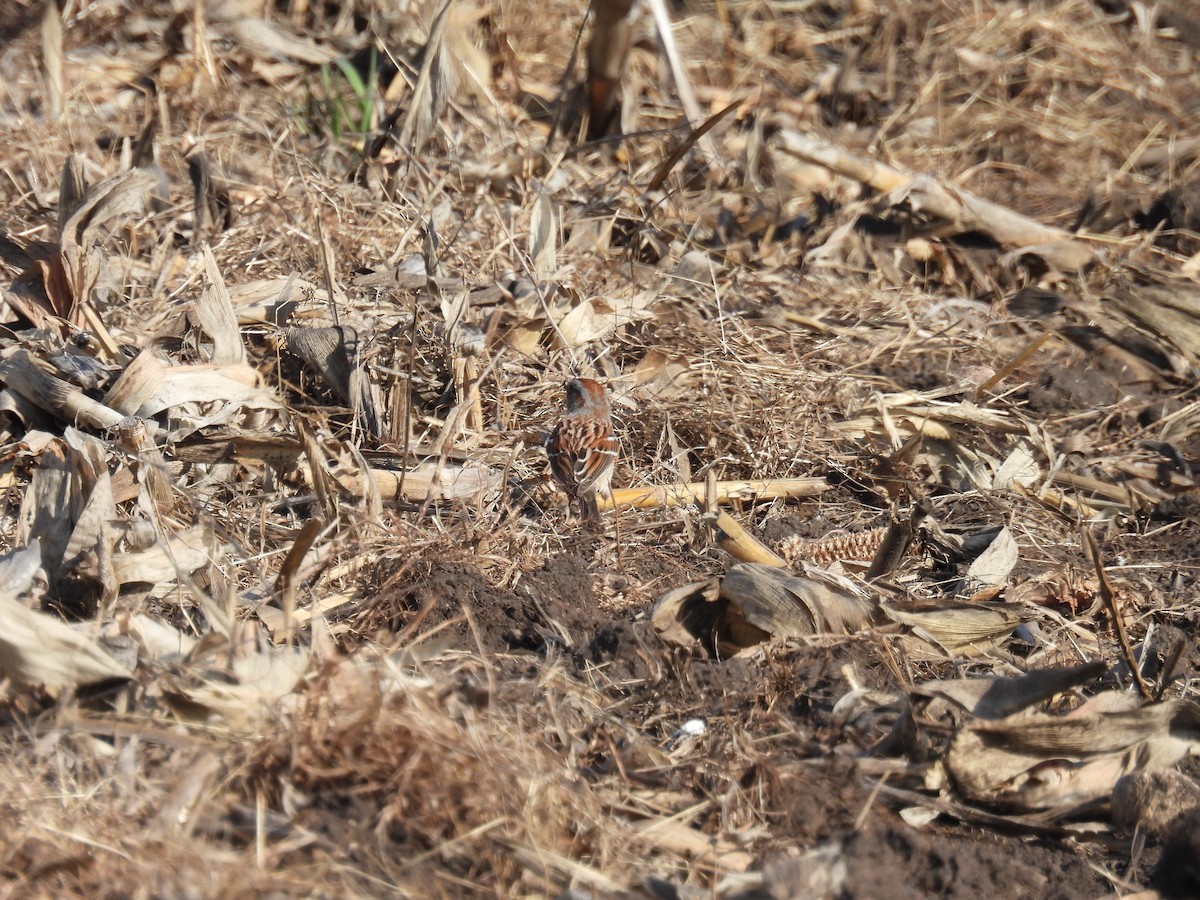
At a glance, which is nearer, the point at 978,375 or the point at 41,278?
the point at 41,278

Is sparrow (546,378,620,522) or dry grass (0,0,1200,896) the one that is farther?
sparrow (546,378,620,522)

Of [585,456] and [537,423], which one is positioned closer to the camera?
[585,456]

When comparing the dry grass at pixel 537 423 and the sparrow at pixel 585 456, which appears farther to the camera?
the sparrow at pixel 585 456

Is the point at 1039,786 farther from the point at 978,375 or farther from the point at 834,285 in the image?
the point at 834,285

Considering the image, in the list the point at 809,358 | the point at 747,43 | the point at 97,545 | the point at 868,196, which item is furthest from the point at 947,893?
the point at 747,43

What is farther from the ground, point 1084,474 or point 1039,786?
point 1039,786
